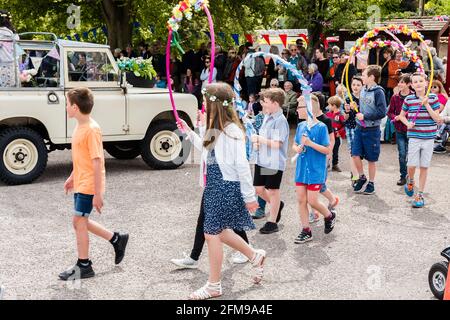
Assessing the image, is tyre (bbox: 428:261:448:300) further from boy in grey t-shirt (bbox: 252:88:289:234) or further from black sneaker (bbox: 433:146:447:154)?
black sneaker (bbox: 433:146:447:154)

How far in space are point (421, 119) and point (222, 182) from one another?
398 cm

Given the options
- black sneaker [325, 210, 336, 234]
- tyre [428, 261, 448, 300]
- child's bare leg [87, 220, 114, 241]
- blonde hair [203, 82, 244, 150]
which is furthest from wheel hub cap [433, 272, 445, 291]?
child's bare leg [87, 220, 114, 241]

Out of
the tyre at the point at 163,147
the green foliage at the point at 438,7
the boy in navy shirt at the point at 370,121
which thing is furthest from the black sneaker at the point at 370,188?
the green foliage at the point at 438,7

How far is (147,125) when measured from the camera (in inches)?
380

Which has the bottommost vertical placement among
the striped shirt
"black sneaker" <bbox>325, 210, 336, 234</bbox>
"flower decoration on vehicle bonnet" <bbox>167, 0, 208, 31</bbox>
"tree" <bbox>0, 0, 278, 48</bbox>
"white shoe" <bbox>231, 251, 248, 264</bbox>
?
"white shoe" <bbox>231, 251, 248, 264</bbox>

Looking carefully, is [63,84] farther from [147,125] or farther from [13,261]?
[13,261]

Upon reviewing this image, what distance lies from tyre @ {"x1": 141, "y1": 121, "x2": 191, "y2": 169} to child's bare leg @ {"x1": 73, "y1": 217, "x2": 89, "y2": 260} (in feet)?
15.4

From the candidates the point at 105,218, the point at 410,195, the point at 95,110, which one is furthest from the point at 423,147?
the point at 95,110

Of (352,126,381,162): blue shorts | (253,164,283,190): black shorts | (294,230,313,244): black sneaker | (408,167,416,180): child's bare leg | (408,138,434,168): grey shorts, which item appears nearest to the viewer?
(294,230,313,244): black sneaker

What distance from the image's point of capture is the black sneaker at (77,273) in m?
5.08

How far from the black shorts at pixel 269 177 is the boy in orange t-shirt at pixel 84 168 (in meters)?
1.97

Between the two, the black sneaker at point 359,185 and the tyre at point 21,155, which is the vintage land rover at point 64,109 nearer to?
the tyre at point 21,155

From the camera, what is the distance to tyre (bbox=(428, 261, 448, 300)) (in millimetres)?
4672

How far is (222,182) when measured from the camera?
4.68m
